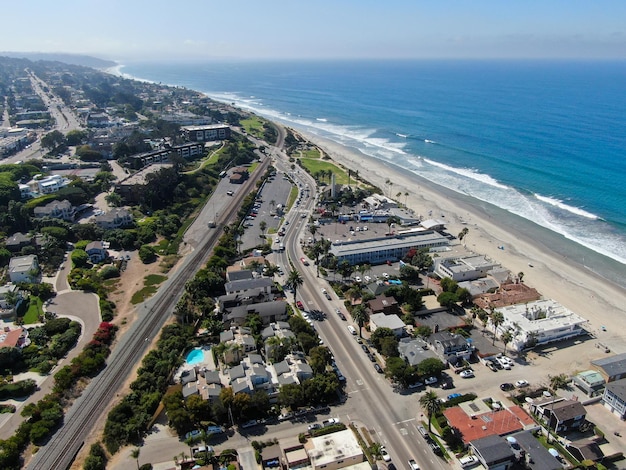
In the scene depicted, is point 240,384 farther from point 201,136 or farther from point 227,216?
point 201,136

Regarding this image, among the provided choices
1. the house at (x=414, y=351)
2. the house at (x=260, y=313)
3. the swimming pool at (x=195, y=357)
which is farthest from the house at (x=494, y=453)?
the swimming pool at (x=195, y=357)

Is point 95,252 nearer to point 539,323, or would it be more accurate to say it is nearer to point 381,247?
point 381,247

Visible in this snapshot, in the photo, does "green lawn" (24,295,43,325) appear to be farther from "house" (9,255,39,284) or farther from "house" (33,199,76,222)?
"house" (33,199,76,222)

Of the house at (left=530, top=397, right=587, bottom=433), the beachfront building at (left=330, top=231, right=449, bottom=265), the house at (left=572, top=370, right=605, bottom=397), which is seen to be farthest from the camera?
the beachfront building at (left=330, top=231, right=449, bottom=265)

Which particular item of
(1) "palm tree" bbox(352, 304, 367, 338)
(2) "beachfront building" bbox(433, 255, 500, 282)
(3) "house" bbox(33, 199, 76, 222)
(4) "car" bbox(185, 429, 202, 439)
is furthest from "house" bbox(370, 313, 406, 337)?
(3) "house" bbox(33, 199, 76, 222)

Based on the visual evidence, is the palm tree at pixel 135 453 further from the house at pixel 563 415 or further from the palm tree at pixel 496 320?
the palm tree at pixel 496 320

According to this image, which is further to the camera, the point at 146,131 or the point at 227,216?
the point at 146,131

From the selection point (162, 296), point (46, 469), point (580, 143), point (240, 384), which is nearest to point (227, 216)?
point (162, 296)
